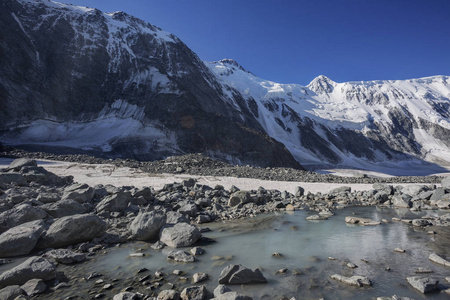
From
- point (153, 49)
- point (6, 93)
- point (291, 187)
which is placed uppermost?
point (153, 49)

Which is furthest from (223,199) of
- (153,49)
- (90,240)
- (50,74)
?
(153,49)

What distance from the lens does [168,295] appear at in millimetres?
4543

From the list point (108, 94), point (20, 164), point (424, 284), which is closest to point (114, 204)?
point (424, 284)

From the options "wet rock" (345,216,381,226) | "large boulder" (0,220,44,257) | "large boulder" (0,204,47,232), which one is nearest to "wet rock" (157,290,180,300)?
"large boulder" (0,220,44,257)

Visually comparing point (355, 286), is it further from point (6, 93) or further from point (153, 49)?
point (153, 49)

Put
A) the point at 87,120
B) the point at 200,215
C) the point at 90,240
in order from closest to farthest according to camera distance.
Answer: the point at 90,240
the point at 200,215
the point at 87,120

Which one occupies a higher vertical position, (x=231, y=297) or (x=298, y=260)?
(x=231, y=297)

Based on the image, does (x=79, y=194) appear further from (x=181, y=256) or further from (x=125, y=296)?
(x=125, y=296)

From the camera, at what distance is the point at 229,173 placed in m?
25.5

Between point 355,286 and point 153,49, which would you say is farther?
point 153,49

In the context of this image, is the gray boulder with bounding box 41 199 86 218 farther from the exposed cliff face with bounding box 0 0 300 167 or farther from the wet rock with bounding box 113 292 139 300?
the exposed cliff face with bounding box 0 0 300 167

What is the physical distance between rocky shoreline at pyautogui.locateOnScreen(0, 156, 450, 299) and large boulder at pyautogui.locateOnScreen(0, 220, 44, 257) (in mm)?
20

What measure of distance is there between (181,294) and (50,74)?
221 feet

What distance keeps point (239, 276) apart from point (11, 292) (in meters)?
4.20
